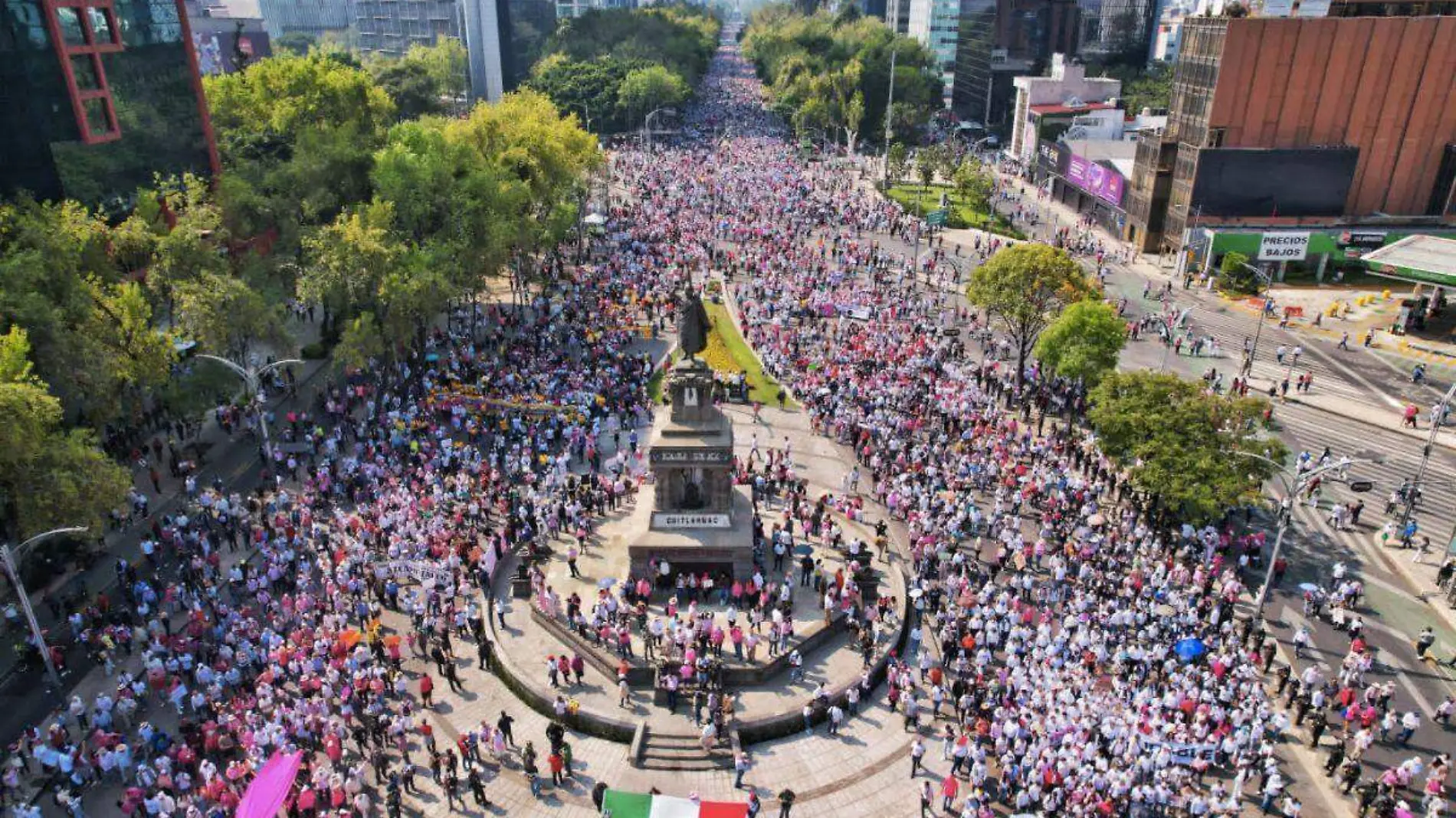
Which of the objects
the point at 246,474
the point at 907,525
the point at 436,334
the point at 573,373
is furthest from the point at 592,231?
the point at 907,525

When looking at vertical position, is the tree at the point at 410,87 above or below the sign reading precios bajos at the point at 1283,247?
above

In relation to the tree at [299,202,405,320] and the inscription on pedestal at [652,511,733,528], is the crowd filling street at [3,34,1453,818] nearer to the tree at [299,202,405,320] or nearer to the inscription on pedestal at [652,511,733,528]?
the inscription on pedestal at [652,511,733,528]

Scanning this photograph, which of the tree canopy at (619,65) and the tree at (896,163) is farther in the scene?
the tree canopy at (619,65)

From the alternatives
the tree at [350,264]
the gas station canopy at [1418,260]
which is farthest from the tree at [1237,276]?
the tree at [350,264]

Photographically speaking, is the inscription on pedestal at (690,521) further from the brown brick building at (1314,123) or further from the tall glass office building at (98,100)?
the brown brick building at (1314,123)

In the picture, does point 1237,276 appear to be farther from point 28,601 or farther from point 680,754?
point 28,601

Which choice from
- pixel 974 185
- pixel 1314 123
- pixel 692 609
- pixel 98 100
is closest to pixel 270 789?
pixel 692 609
